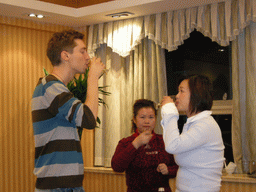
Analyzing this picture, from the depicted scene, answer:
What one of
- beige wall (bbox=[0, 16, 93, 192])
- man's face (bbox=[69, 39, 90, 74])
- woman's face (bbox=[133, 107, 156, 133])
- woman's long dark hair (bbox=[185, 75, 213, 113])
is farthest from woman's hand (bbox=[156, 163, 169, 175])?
beige wall (bbox=[0, 16, 93, 192])

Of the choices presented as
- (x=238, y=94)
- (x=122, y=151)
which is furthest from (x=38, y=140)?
(x=238, y=94)

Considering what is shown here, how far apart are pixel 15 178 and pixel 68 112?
313cm

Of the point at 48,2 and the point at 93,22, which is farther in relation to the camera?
the point at 93,22

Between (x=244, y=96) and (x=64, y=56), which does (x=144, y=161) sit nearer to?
(x=64, y=56)

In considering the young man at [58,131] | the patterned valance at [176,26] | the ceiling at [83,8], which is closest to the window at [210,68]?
the patterned valance at [176,26]

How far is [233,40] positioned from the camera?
156 inches

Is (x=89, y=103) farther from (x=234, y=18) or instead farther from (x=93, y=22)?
(x=93, y=22)

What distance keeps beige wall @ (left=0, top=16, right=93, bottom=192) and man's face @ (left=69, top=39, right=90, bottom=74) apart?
9.19 feet

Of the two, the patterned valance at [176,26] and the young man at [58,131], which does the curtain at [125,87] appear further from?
the young man at [58,131]

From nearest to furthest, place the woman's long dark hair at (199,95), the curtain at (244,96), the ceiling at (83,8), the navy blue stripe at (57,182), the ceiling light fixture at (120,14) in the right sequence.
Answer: the navy blue stripe at (57,182) < the woman's long dark hair at (199,95) < the curtain at (244,96) < the ceiling at (83,8) < the ceiling light fixture at (120,14)

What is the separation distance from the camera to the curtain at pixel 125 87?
4426 millimetres

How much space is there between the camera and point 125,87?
15.5 feet

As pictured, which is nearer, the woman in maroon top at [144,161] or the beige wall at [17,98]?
the woman in maroon top at [144,161]

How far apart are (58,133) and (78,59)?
421 mm
